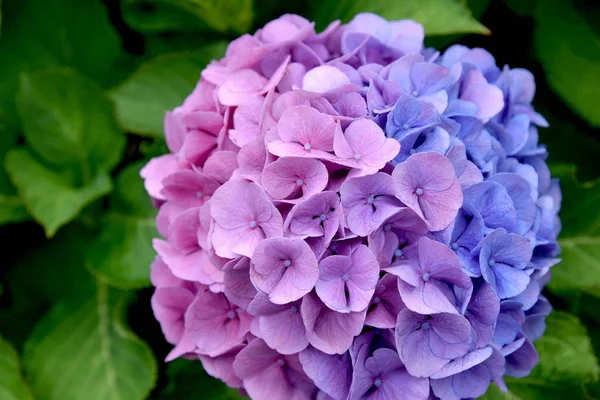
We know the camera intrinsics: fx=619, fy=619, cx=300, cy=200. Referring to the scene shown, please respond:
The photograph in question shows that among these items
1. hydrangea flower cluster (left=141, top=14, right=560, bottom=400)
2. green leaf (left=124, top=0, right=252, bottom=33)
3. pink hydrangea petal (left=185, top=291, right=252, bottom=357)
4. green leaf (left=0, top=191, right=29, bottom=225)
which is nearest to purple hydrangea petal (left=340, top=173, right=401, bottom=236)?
hydrangea flower cluster (left=141, top=14, right=560, bottom=400)

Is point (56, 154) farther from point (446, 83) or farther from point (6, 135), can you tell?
point (446, 83)

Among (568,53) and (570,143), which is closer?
(568,53)

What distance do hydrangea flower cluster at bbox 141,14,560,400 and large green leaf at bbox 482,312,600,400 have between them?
0.82 ft

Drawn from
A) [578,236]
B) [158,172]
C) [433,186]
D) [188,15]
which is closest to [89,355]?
[158,172]

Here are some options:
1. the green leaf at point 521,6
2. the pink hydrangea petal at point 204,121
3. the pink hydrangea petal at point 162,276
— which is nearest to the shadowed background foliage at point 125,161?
the green leaf at point 521,6

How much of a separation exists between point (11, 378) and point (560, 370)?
1.02 meters

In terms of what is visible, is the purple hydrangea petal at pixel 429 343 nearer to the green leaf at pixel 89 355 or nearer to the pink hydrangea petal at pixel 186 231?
the pink hydrangea petal at pixel 186 231

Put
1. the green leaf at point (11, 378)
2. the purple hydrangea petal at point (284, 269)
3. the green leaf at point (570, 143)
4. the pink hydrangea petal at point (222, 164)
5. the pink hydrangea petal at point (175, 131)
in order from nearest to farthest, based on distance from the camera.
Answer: the purple hydrangea petal at point (284, 269), the pink hydrangea petal at point (222, 164), the pink hydrangea petal at point (175, 131), the green leaf at point (11, 378), the green leaf at point (570, 143)

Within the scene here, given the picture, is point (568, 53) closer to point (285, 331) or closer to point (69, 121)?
point (285, 331)

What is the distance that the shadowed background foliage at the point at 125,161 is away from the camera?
3.76 ft

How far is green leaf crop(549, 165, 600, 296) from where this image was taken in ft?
3.71

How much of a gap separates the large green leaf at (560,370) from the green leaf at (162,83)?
80 centimetres

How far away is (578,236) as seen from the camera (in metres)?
1.18

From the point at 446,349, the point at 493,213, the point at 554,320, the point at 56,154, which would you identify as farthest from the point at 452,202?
the point at 56,154
